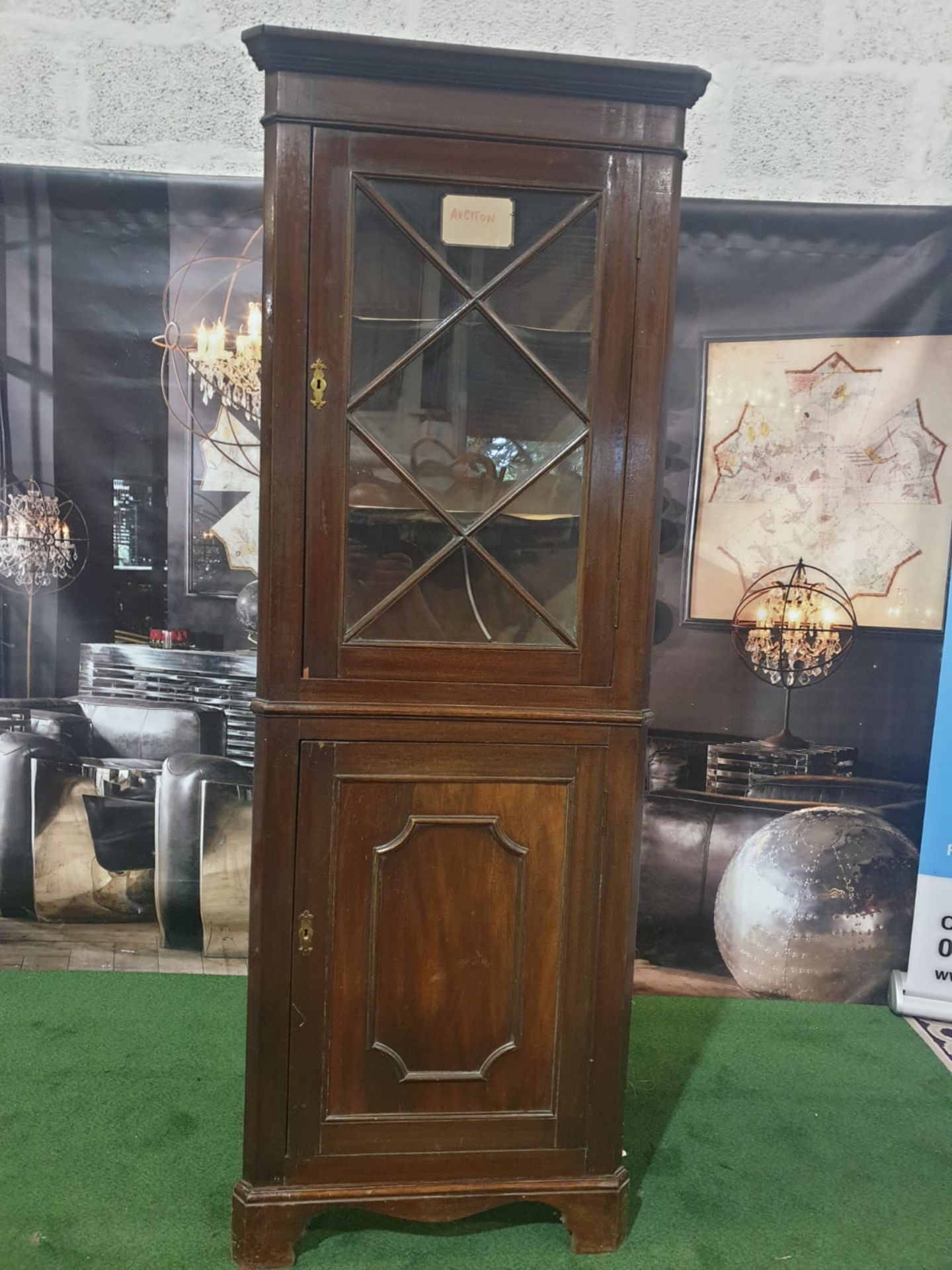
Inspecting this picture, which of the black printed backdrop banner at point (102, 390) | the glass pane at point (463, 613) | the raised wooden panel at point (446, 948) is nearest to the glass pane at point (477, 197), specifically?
the glass pane at point (463, 613)

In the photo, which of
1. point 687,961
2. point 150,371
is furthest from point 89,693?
point 687,961

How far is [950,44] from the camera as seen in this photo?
2.33 m

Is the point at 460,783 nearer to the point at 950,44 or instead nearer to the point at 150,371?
the point at 150,371

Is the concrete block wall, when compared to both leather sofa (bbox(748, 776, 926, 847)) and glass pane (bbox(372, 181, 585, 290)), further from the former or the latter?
leather sofa (bbox(748, 776, 926, 847))

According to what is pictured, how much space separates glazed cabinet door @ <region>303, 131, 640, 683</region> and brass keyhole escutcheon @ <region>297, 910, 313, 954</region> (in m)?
0.40

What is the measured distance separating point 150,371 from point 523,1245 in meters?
2.14

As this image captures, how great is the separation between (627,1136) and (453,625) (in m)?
1.19

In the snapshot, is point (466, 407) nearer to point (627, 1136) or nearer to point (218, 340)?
point (218, 340)

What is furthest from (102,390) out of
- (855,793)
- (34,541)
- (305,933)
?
(855,793)

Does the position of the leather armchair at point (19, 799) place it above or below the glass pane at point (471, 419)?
below

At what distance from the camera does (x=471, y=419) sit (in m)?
1.47

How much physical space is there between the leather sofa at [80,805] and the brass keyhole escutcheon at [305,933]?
3.73 ft

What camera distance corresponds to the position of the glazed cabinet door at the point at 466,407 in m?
1.38

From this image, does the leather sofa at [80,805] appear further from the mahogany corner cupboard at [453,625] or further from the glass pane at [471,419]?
the glass pane at [471,419]
